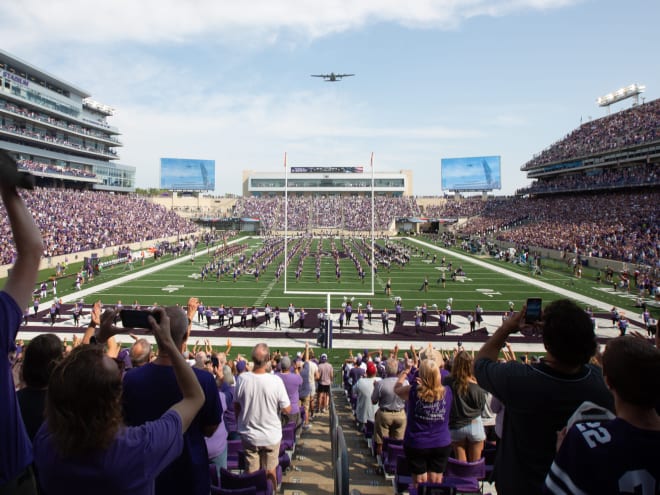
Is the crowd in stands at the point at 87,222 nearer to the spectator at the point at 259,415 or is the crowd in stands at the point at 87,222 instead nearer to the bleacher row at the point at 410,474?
the spectator at the point at 259,415

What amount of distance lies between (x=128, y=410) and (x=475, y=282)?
24.9 metres

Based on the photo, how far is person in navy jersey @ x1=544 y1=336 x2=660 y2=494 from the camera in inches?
54.3

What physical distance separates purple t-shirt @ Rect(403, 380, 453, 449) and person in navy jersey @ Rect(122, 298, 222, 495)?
163cm

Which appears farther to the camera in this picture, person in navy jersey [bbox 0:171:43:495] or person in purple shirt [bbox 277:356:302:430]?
person in purple shirt [bbox 277:356:302:430]

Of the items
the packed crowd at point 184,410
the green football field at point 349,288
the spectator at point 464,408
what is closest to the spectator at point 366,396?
the spectator at point 464,408

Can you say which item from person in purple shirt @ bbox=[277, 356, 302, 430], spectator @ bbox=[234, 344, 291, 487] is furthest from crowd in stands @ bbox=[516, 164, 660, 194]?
spectator @ bbox=[234, 344, 291, 487]

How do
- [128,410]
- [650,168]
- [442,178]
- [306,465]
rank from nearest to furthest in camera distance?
[128,410] < [306,465] < [650,168] < [442,178]

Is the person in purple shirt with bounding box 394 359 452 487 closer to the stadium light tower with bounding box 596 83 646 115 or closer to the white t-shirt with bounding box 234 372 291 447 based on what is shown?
the white t-shirt with bounding box 234 372 291 447

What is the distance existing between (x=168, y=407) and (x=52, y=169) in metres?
50.8

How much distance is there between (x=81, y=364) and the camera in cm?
148

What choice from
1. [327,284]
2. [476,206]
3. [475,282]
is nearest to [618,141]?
[476,206]

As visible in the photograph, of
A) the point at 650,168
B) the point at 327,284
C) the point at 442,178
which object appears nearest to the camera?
the point at 327,284

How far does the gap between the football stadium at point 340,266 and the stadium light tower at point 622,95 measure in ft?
14.4

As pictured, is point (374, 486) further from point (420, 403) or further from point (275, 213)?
point (275, 213)
